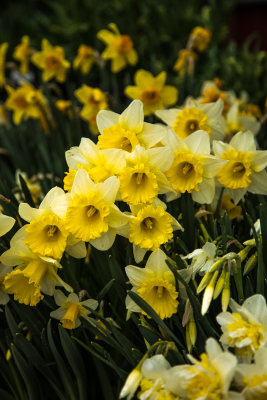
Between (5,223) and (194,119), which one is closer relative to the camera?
(5,223)

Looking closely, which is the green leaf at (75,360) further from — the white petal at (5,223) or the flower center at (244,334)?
the flower center at (244,334)

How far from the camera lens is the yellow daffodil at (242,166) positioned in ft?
4.10

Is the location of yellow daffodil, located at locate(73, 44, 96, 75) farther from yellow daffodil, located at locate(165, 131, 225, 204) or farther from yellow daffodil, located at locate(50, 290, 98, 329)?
yellow daffodil, located at locate(50, 290, 98, 329)

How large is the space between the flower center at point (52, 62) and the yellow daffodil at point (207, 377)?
6.26ft

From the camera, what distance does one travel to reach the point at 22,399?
1.26 m

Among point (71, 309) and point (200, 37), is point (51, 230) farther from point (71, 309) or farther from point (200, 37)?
point (200, 37)

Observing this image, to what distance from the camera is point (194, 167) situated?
3.94 ft

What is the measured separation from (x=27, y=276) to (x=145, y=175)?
36 cm

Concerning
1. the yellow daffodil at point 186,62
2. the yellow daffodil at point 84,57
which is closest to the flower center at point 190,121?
the yellow daffodil at point 186,62

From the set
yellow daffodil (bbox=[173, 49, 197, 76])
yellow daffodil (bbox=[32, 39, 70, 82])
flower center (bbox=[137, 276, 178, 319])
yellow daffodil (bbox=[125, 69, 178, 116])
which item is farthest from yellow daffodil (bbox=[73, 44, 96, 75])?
flower center (bbox=[137, 276, 178, 319])

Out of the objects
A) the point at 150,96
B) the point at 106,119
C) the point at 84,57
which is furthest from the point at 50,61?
the point at 106,119

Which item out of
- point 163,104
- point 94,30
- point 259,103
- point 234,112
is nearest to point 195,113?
point 234,112

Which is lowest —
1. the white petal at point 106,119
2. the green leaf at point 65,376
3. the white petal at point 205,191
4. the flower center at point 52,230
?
the green leaf at point 65,376

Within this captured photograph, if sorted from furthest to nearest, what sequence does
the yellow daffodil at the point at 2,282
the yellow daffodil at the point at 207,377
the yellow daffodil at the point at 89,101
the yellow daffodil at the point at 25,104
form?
the yellow daffodil at the point at 25,104 < the yellow daffodil at the point at 89,101 < the yellow daffodil at the point at 2,282 < the yellow daffodil at the point at 207,377
